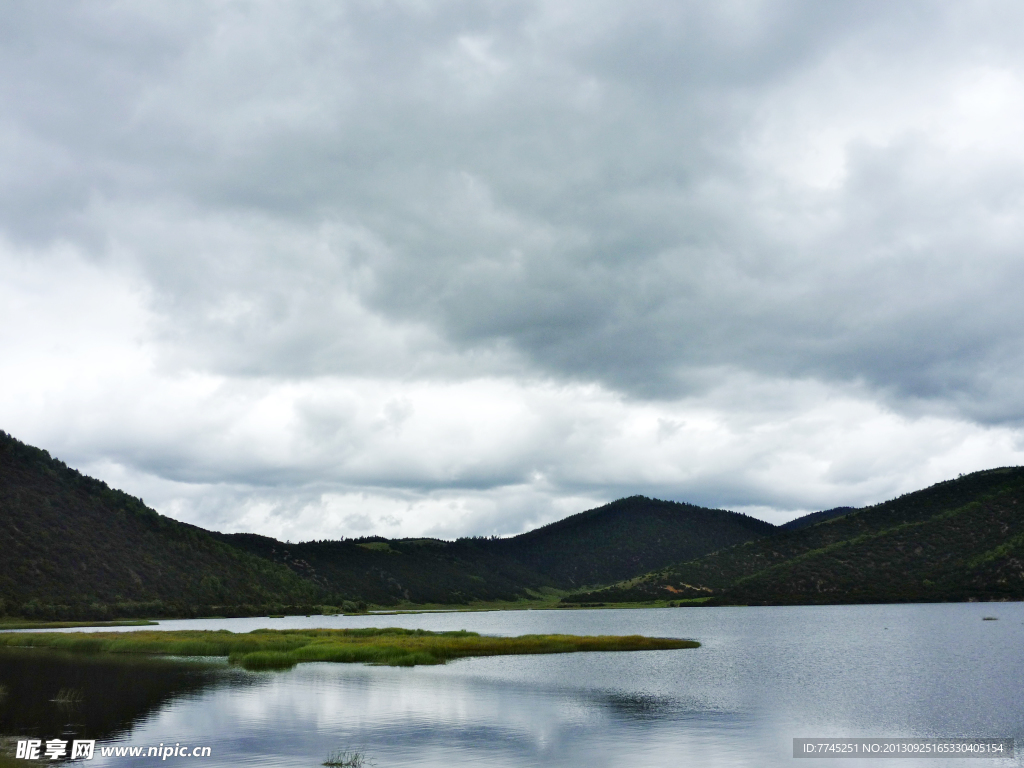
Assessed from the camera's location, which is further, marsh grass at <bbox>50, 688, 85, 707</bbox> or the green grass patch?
the green grass patch

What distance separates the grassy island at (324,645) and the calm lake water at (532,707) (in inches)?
219

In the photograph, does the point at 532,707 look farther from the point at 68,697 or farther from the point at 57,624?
the point at 57,624

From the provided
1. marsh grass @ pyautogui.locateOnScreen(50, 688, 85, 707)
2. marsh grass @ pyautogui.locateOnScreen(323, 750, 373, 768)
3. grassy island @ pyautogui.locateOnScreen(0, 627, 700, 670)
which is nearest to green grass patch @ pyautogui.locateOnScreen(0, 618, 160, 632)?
grassy island @ pyautogui.locateOnScreen(0, 627, 700, 670)

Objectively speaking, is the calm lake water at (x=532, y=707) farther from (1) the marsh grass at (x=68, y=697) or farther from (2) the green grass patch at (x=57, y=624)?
(2) the green grass patch at (x=57, y=624)

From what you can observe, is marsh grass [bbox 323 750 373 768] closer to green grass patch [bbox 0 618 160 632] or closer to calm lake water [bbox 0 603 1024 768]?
calm lake water [bbox 0 603 1024 768]

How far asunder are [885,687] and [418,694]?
37.5m

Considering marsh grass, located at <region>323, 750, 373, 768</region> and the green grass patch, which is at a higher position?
marsh grass, located at <region>323, 750, 373, 768</region>

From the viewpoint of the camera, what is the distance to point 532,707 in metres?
54.2

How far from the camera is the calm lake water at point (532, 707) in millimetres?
38969

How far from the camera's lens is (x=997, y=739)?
135 ft

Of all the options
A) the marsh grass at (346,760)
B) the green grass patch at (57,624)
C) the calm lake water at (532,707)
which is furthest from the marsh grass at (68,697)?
the green grass patch at (57,624)

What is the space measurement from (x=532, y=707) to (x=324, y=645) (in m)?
46.8

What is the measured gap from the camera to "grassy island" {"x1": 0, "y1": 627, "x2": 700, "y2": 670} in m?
87.2

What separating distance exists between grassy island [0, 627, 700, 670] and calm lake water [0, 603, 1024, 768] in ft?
18.3
